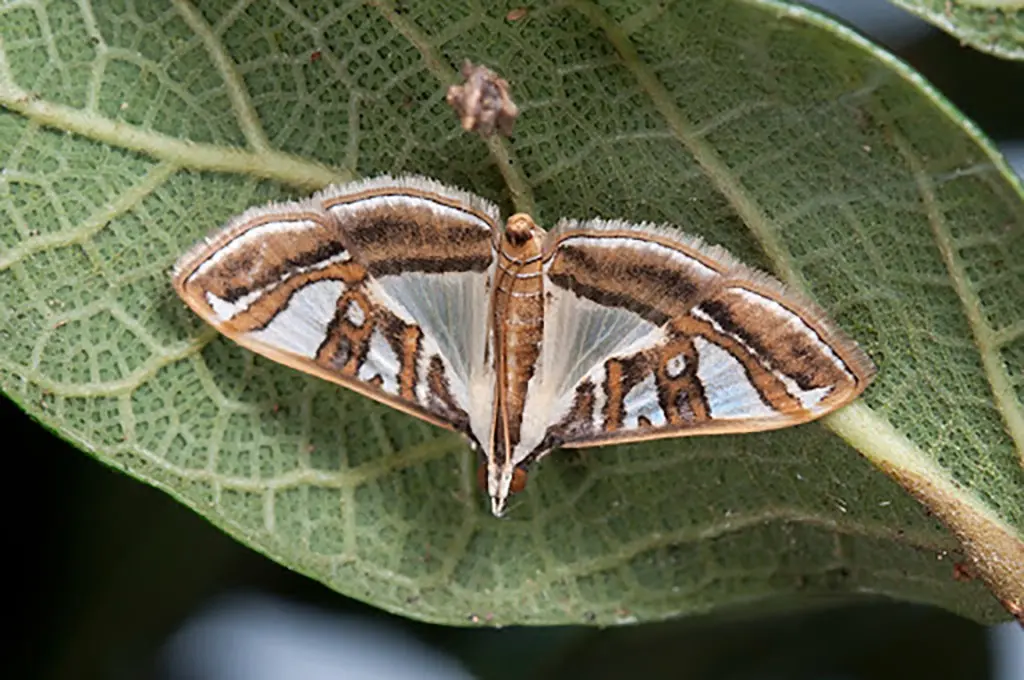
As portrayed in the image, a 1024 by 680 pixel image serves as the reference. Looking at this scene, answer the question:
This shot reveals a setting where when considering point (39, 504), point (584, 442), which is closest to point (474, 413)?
point (584, 442)

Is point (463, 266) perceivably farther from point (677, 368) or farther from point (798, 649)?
point (798, 649)

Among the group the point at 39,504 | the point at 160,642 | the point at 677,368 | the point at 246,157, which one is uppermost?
the point at 246,157

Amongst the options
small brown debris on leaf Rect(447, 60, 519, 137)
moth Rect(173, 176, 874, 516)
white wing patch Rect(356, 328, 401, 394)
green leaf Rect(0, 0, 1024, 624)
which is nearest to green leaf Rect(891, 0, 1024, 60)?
green leaf Rect(0, 0, 1024, 624)

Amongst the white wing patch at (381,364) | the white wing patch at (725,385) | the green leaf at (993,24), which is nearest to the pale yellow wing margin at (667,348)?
the white wing patch at (725,385)

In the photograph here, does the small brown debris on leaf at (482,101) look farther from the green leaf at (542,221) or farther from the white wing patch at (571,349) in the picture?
the white wing patch at (571,349)

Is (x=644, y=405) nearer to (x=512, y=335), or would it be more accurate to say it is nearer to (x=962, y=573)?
(x=512, y=335)

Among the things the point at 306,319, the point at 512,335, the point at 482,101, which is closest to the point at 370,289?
the point at 306,319

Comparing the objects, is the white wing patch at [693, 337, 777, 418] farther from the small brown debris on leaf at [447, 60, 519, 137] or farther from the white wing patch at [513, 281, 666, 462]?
the small brown debris on leaf at [447, 60, 519, 137]
